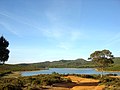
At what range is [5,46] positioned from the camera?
87.0 feet

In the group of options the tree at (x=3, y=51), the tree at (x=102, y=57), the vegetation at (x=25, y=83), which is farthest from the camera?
the tree at (x=102, y=57)

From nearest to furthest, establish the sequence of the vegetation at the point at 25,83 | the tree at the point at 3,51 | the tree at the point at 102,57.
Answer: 1. the vegetation at the point at 25,83
2. the tree at the point at 3,51
3. the tree at the point at 102,57

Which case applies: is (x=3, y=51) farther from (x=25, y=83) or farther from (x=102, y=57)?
(x=102, y=57)

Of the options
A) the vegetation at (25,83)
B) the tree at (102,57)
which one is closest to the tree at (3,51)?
the vegetation at (25,83)

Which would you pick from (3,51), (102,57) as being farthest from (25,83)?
(102,57)

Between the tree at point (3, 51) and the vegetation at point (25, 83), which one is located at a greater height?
the tree at point (3, 51)

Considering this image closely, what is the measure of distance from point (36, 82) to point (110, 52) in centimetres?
2117

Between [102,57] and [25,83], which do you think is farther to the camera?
[102,57]

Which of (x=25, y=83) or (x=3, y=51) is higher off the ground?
(x=3, y=51)

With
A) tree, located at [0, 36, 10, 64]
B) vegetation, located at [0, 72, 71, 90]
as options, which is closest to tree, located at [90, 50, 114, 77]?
vegetation, located at [0, 72, 71, 90]

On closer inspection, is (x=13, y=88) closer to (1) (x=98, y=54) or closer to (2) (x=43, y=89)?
(2) (x=43, y=89)

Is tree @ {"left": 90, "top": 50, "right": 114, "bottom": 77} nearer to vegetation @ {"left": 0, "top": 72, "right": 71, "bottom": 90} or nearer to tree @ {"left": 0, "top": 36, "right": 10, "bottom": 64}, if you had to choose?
vegetation @ {"left": 0, "top": 72, "right": 71, "bottom": 90}

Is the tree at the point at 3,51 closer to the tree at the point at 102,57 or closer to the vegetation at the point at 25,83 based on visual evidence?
the vegetation at the point at 25,83

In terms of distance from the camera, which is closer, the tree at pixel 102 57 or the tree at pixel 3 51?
the tree at pixel 3 51
